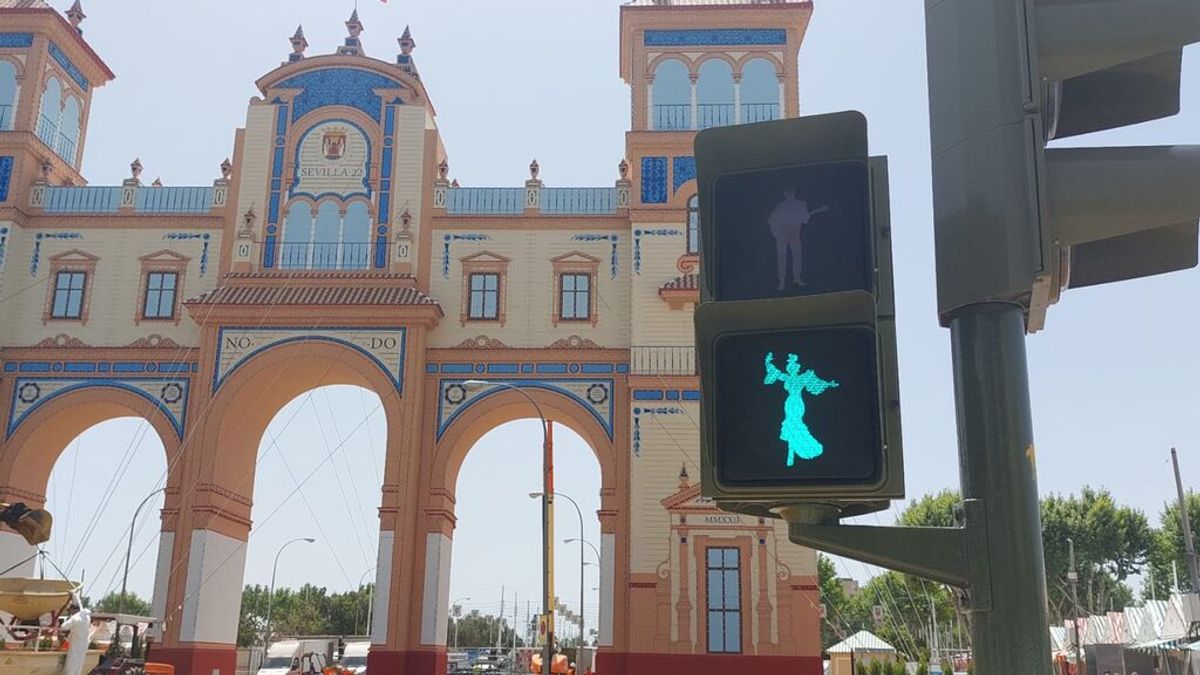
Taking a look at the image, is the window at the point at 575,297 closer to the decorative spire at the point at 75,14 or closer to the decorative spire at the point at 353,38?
the decorative spire at the point at 353,38

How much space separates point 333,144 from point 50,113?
898cm

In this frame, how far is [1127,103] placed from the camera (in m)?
3.31

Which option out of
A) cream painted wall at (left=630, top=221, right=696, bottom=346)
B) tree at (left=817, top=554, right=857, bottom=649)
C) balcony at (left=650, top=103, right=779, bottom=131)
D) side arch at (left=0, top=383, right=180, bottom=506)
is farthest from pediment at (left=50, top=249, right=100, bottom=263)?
tree at (left=817, top=554, right=857, bottom=649)

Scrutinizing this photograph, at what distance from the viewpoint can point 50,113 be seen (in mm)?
35406

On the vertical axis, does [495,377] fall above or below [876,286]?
above

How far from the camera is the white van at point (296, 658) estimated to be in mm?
40875

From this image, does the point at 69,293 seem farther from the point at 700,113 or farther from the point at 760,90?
the point at 760,90

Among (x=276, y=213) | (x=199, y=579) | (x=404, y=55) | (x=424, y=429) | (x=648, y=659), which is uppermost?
(x=404, y=55)

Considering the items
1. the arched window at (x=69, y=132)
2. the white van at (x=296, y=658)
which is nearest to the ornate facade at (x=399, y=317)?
the arched window at (x=69, y=132)

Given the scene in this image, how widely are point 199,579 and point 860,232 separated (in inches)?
1208

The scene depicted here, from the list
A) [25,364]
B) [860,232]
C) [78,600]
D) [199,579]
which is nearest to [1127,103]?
[860,232]

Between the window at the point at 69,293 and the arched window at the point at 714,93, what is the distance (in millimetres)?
18929

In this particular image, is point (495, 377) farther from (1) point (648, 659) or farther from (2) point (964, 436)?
(2) point (964, 436)

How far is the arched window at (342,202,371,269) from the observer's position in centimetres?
3378
